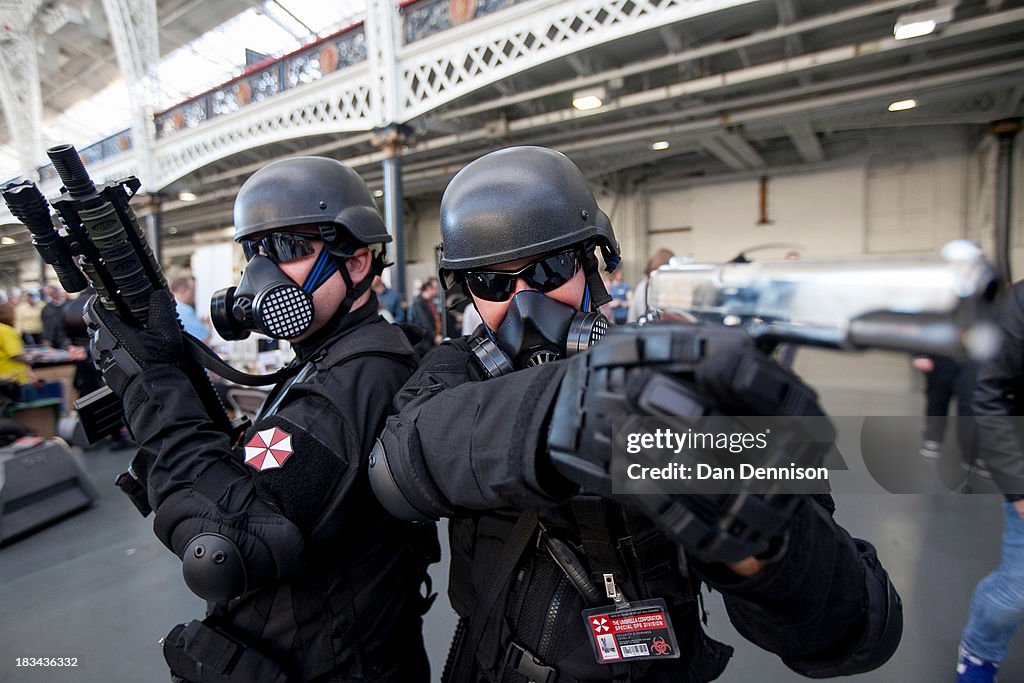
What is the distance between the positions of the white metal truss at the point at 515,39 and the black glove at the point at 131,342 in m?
4.31

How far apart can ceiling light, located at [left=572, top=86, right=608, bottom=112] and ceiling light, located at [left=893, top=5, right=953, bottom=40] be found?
267 cm

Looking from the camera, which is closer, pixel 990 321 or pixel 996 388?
pixel 990 321

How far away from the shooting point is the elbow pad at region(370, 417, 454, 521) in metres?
0.70

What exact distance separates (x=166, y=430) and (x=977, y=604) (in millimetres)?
2645

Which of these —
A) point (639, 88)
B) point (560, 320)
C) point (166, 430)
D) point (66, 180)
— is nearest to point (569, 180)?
point (560, 320)

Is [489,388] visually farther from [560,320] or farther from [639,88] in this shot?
[639,88]

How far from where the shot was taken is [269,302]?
50.6 inches

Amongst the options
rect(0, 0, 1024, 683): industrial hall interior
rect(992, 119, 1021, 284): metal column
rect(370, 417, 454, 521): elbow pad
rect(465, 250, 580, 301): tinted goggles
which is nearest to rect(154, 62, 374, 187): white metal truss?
rect(0, 0, 1024, 683): industrial hall interior

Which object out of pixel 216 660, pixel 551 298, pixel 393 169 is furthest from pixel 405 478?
pixel 393 169

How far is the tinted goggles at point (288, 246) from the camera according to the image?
141 centimetres

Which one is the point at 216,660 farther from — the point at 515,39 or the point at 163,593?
the point at 515,39

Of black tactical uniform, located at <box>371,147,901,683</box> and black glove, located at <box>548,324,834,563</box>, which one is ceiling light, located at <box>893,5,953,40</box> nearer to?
black tactical uniform, located at <box>371,147,901,683</box>

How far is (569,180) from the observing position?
3.39 ft

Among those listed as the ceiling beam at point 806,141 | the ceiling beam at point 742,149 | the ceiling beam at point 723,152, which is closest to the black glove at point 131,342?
the ceiling beam at point 742,149
